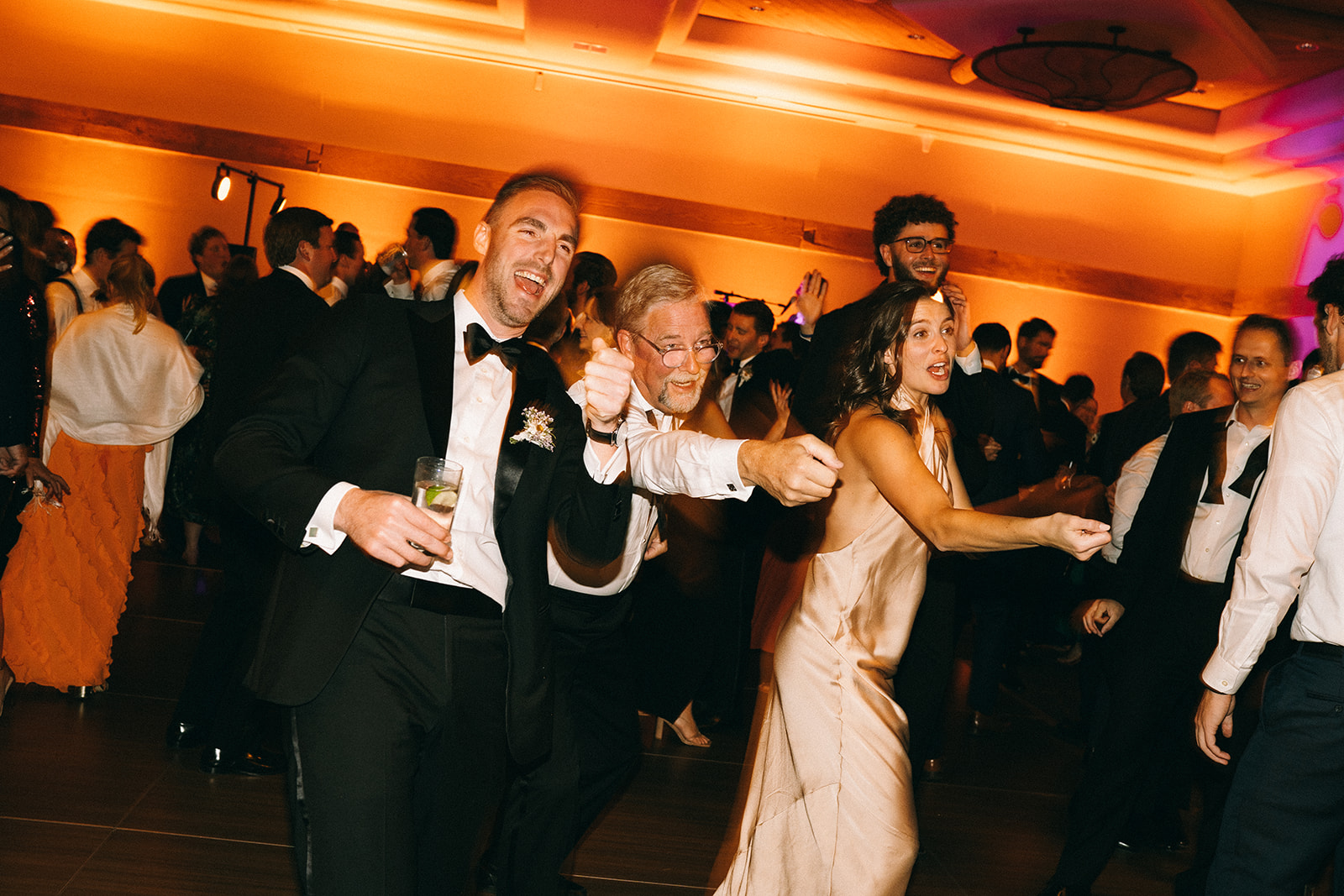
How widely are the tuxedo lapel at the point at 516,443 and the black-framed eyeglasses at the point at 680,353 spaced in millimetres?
714

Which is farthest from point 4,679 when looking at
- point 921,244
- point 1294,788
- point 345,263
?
point 1294,788

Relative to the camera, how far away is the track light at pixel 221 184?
7.63 metres

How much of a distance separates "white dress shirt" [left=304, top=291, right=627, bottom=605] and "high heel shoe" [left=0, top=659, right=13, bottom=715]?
8.70 feet

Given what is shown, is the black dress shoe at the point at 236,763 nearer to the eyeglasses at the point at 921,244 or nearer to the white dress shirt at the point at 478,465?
the white dress shirt at the point at 478,465

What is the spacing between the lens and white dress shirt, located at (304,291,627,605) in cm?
187

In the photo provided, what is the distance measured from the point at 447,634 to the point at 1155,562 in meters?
2.50

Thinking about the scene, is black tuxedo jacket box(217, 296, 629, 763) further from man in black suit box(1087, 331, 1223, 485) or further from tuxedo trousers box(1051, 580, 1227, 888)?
man in black suit box(1087, 331, 1223, 485)

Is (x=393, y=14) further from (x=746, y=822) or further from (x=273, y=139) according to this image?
(x=746, y=822)

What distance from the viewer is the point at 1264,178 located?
9273mm

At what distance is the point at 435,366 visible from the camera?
189 cm

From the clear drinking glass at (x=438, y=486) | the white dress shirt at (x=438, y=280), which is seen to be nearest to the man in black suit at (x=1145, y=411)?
the white dress shirt at (x=438, y=280)

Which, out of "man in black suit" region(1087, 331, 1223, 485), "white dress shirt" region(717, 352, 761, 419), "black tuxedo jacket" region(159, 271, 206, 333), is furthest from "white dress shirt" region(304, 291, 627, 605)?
"black tuxedo jacket" region(159, 271, 206, 333)

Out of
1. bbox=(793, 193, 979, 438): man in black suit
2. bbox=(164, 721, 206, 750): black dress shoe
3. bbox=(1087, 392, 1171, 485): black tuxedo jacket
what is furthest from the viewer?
bbox=(1087, 392, 1171, 485): black tuxedo jacket

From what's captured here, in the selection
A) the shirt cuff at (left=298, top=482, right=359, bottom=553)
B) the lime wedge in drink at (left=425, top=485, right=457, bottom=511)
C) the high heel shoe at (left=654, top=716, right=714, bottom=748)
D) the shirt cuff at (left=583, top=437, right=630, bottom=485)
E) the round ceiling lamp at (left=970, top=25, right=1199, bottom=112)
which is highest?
the round ceiling lamp at (left=970, top=25, right=1199, bottom=112)
